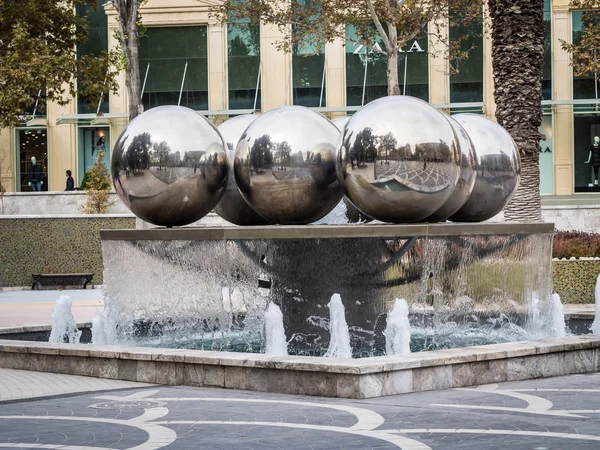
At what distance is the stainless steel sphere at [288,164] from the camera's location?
1303 centimetres

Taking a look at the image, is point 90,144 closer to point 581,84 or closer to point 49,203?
point 49,203

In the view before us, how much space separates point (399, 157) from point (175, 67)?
1496 inches

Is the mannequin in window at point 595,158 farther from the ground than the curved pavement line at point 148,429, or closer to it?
farther from the ground

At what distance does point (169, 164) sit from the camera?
1340 cm

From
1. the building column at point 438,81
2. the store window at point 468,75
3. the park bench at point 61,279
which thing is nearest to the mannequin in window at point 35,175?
the building column at point 438,81

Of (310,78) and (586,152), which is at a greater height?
(310,78)

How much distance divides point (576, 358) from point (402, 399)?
8.82ft

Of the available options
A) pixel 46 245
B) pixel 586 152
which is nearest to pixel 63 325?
pixel 46 245

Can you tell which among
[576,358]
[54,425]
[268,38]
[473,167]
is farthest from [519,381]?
[268,38]

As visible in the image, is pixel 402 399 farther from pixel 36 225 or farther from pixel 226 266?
pixel 36 225

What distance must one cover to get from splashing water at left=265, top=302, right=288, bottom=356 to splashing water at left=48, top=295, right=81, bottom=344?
→ 3457mm

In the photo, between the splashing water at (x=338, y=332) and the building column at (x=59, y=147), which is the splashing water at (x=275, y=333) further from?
the building column at (x=59, y=147)

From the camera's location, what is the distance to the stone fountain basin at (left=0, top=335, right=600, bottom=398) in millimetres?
10406

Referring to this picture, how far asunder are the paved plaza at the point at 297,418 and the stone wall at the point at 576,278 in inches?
457
